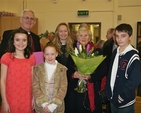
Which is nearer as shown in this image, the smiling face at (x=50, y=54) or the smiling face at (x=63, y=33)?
the smiling face at (x=50, y=54)

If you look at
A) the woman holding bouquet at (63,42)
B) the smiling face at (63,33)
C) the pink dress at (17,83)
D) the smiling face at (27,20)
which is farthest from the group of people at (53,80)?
the smiling face at (27,20)

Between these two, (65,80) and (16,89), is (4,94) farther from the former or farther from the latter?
(65,80)

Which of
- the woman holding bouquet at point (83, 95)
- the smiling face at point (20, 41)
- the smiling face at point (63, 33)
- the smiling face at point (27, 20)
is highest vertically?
the smiling face at point (27, 20)

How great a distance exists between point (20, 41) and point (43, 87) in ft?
1.80

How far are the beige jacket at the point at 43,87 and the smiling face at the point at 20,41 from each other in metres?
0.26


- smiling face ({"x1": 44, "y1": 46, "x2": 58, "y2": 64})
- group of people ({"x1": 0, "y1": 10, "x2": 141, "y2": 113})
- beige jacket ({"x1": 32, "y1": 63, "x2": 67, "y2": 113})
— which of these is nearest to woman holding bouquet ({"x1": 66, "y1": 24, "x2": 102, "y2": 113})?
group of people ({"x1": 0, "y1": 10, "x2": 141, "y2": 113})

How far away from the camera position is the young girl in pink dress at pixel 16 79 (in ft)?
6.32

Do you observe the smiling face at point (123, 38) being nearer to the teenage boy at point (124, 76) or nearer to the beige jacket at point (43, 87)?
the teenage boy at point (124, 76)

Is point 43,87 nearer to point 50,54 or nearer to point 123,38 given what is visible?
point 50,54

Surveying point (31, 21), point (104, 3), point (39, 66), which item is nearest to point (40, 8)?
point (104, 3)

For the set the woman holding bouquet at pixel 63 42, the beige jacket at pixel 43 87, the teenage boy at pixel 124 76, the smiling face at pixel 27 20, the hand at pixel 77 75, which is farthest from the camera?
the smiling face at pixel 27 20

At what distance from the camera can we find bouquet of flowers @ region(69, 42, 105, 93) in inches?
76.4

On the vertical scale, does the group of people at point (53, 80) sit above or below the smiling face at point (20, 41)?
below

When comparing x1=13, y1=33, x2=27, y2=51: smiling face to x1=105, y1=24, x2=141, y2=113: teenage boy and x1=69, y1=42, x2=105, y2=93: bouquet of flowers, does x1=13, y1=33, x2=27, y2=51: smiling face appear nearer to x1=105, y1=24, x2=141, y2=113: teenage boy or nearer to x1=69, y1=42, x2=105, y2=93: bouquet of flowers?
x1=69, y1=42, x2=105, y2=93: bouquet of flowers
